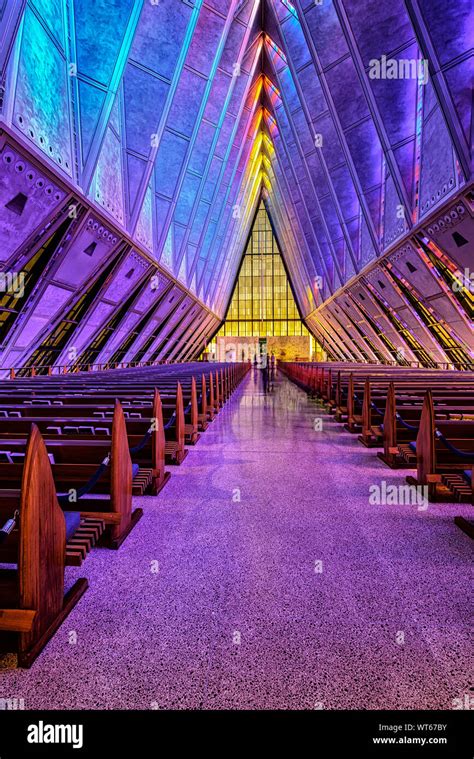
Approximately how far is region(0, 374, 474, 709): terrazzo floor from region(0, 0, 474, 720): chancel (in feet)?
0.04

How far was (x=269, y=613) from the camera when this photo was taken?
2.05 meters

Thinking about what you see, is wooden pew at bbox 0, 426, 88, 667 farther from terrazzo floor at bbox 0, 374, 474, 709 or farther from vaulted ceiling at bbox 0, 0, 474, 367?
vaulted ceiling at bbox 0, 0, 474, 367

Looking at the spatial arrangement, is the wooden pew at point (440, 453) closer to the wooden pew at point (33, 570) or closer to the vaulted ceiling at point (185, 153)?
the wooden pew at point (33, 570)

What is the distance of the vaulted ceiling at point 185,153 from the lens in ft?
26.1

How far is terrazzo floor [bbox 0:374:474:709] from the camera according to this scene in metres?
1.58

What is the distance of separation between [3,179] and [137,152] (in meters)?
5.96

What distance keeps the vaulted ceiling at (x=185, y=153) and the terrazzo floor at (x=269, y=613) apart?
7027mm

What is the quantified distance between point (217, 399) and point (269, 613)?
26.5ft

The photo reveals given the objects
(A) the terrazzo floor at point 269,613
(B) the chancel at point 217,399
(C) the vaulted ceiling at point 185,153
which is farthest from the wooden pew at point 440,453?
(C) the vaulted ceiling at point 185,153

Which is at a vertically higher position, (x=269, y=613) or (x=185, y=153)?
(x=185, y=153)

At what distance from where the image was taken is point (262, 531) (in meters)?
3.06

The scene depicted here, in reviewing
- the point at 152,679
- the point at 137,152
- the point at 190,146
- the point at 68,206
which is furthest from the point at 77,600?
the point at 190,146
